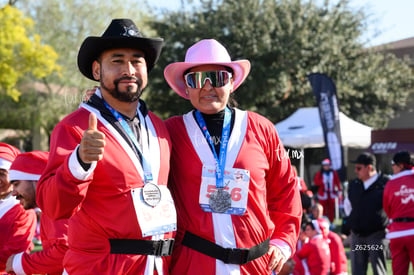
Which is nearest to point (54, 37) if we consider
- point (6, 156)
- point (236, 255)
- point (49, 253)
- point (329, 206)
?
point (329, 206)

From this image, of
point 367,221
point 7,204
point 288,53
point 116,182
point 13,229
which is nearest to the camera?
point 116,182

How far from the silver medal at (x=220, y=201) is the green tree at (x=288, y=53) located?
2213 cm

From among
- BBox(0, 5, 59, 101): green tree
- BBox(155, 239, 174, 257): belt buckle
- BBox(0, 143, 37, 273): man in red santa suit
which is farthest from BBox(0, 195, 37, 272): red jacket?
BBox(0, 5, 59, 101): green tree

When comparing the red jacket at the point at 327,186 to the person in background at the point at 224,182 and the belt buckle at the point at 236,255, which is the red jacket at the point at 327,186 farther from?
the belt buckle at the point at 236,255

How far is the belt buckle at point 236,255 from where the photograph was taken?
3365mm

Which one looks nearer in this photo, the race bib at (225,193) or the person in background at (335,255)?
the race bib at (225,193)

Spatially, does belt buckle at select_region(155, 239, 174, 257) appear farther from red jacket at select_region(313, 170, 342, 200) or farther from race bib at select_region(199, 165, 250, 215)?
red jacket at select_region(313, 170, 342, 200)

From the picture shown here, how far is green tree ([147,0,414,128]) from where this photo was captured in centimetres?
2636

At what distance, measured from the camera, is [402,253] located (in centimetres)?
835

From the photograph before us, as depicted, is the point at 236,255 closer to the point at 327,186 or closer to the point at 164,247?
the point at 164,247

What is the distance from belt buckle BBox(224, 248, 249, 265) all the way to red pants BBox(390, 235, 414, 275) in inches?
216

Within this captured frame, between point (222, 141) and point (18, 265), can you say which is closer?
point (222, 141)

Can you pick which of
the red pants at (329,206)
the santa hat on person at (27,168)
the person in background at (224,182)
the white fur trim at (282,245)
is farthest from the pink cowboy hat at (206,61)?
the red pants at (329,206)

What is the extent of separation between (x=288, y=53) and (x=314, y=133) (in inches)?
398
